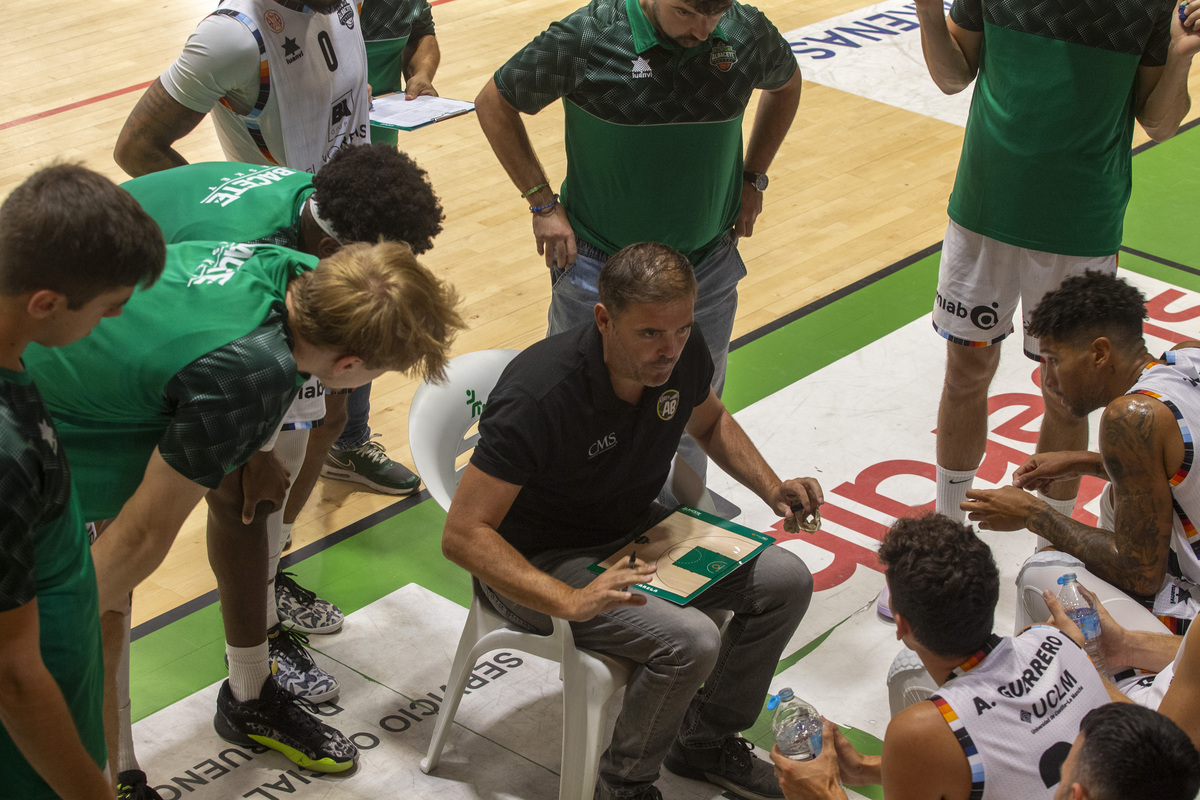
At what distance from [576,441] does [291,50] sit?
4.92ft

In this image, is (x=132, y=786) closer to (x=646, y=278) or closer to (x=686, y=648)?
(x=686, y=648)

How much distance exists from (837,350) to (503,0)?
6120 millimetres

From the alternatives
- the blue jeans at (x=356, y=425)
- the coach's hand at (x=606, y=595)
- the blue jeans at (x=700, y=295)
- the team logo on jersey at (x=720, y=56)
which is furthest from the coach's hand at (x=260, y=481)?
the team logo on jersey at (x=720, y=56)

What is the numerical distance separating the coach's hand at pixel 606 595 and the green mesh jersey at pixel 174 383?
73 centimetres

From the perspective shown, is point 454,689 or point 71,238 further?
point 454,689

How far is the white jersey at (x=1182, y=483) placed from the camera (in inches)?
101

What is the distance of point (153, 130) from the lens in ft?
11.0

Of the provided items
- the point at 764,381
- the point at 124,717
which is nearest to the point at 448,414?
the point at 124,717

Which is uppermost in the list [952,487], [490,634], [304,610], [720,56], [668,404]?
[720,56]

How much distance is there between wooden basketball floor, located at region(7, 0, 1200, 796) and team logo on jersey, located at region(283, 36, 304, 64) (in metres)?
1.54

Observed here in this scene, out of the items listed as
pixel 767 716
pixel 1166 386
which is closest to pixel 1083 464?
pixel 1166 386

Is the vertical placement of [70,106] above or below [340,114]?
below

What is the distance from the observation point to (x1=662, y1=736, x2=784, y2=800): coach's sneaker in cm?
298

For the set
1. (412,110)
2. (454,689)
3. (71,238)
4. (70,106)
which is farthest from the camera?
(70,106)
